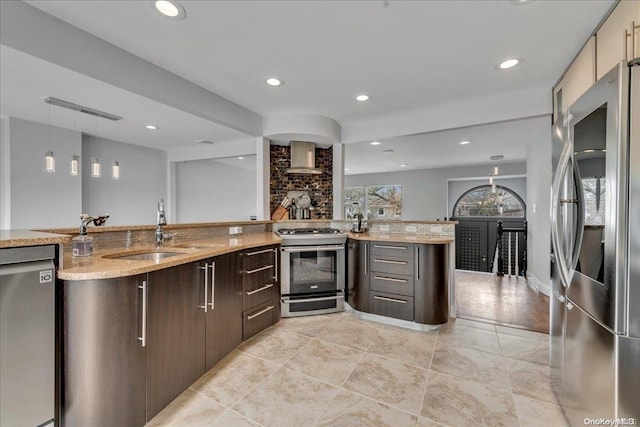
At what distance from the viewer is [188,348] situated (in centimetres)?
174

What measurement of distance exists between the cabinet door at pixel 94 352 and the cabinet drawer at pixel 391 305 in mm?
2221

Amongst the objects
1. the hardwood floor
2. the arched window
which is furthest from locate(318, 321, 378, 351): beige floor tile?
the arched window

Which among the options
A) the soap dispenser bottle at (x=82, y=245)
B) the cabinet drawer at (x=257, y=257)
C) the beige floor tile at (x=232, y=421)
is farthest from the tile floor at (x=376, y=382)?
the soap dispenser bottle at (x=82, y=245)

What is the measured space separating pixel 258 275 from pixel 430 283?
1669 millimetres

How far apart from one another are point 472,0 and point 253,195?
6270 millimetres

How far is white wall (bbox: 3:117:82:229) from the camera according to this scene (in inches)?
135

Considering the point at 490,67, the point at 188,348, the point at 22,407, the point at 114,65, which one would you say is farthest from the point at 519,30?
the point at 22,407

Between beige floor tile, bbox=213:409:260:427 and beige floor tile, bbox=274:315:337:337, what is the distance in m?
1.11

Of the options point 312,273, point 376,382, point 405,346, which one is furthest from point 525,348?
A: point 312,273

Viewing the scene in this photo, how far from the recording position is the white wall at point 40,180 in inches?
135

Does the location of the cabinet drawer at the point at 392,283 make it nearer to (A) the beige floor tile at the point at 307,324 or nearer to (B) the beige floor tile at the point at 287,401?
(A) the beige floor tile at the point at 307,324

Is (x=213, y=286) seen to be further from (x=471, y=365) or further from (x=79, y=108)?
(x=79, y=108)

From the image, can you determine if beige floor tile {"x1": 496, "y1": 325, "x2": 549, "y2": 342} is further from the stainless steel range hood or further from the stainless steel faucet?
the stainless steel faucet

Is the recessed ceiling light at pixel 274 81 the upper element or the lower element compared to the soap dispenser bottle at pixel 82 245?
upper
